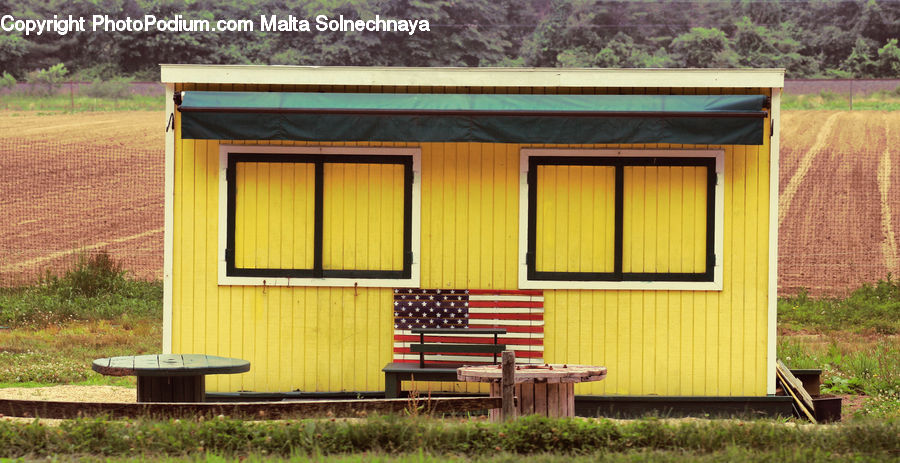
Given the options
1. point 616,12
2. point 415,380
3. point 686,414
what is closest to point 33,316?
point 415,380

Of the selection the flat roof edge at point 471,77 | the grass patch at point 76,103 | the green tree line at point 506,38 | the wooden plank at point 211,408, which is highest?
the green tree line at point 506,38

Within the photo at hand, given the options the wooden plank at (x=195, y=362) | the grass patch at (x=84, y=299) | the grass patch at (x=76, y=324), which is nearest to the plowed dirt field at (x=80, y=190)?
the grass patch at (x=84, y=299)

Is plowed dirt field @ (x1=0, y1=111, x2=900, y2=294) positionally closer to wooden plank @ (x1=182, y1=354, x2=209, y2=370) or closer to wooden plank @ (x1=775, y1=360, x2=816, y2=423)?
wooden plank @ (x1=775, y1=360, x2=816, y2=423)

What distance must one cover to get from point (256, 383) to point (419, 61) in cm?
3606

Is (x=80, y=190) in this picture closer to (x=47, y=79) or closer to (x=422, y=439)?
(x=47, y=79)

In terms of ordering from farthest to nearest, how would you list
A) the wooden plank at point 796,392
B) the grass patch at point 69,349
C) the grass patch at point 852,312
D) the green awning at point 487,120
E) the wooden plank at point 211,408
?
the grass patch at point 852,312 < the grass patch at point 69,349 < the wooden plank at point 796,392 < the green awning at point 487,120 < the wooden plank at point 211,408

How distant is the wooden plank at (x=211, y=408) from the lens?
319 inches

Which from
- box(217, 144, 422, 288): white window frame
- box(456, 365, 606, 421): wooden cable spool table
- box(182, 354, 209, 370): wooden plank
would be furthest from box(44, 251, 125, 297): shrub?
box(456, 365, 606, 421): wooden cable spool table

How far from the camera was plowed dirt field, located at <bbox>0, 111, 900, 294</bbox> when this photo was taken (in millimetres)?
28312

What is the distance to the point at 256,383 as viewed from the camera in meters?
10.9

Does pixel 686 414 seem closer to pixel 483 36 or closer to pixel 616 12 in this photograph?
pixel 483 36

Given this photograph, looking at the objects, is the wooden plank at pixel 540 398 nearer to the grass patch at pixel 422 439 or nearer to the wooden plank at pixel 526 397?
the wooden plank at pixel 526 397

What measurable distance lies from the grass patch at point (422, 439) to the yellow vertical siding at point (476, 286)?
2813mm

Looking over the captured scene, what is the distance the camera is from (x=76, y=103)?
155ft
